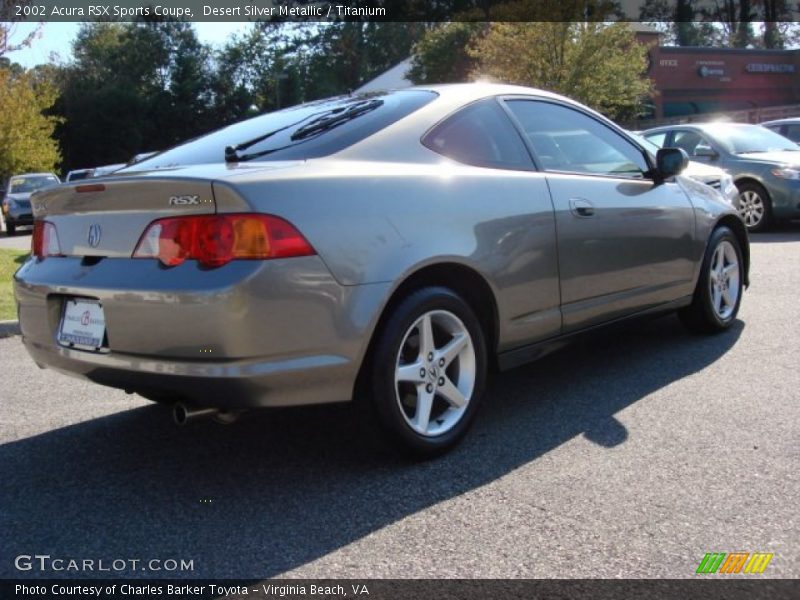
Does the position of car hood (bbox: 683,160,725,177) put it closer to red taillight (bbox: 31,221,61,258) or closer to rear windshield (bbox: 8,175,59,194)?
red taillight (bbox: 31,221,61,258)

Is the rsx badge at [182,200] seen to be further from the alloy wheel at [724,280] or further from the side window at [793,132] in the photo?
the side window at [793,132]

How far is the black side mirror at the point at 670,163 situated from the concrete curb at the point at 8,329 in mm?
4903

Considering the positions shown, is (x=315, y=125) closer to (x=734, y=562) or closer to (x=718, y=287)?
(x=734, y=562)

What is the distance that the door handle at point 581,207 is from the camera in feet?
13.3

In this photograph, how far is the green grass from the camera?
717cm

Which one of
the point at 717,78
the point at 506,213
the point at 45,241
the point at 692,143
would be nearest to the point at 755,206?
the point at 692,143

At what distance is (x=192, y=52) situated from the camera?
58.7 meters

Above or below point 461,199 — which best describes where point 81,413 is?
below

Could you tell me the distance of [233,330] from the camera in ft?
9.28

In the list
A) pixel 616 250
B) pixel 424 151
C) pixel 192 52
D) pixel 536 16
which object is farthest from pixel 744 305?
pixel 192 52

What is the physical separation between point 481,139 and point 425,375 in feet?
3.94

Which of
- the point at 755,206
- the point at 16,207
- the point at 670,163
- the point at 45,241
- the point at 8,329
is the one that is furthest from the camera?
the point at 16,207

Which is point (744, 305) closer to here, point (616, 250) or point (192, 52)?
point (616, 250)

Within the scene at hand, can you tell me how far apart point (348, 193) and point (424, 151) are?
0.58m
